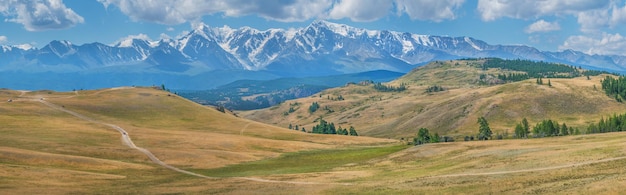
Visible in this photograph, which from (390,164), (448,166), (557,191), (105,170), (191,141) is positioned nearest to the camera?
(557,191)

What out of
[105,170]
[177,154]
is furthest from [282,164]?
[105,170]

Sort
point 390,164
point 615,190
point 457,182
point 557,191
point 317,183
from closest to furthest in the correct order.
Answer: point 615,190 < point 557,191 < point 457,182 < point 317,183 < point 390,164

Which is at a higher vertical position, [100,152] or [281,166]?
[100,152]

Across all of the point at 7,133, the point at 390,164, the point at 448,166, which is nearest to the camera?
the point at 448,166

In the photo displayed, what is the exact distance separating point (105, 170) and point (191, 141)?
5666 centimetres

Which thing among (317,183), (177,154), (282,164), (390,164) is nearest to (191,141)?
(177,154)

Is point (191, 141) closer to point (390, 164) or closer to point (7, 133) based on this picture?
point (7, 133)

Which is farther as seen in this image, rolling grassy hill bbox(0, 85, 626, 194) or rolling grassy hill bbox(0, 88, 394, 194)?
rolling grassy hill bbox(0, 88, 394, 194)

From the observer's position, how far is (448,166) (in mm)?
82688

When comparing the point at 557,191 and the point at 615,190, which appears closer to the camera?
the point at 615,190

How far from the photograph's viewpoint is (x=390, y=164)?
98250mm

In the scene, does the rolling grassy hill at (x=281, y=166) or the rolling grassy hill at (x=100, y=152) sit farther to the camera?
the rolling grassy hill at (x=100, y=152)

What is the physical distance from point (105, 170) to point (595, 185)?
7566cm

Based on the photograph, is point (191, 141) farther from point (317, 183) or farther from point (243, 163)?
point (317, 183)
